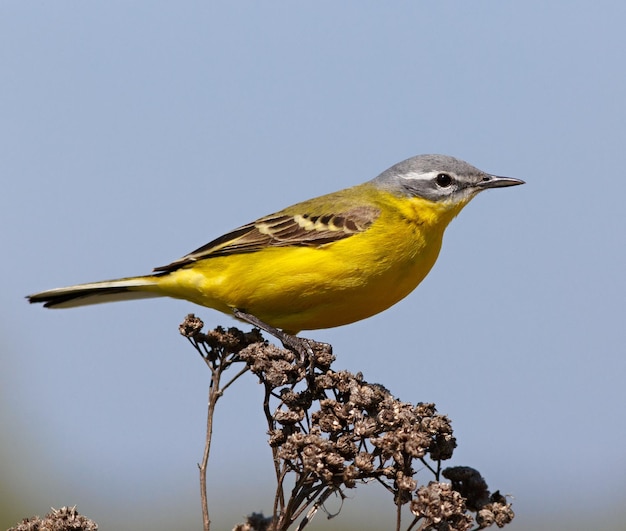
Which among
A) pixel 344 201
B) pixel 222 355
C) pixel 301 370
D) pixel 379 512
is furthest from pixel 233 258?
pixel 379 512

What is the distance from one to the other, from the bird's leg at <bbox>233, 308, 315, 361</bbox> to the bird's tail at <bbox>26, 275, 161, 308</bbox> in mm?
945

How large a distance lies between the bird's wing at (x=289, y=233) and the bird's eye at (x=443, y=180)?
35.3 inches

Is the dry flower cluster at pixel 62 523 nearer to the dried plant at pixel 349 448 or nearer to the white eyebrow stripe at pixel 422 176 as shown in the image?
the dried plant at pixel 349 448

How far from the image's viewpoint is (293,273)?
762cm

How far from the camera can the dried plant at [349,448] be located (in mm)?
4777

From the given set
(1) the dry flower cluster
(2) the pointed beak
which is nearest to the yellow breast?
(2) the pointed beak

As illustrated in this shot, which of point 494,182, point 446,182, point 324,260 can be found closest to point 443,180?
point 446,182

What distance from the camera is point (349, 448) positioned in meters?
5.01

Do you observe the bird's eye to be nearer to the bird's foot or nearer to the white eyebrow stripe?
the white eyebrow stripe

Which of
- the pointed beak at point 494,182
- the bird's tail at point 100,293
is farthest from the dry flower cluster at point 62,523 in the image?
the pointed beak at point 494,182

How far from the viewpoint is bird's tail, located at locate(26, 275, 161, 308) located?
7.99 meters

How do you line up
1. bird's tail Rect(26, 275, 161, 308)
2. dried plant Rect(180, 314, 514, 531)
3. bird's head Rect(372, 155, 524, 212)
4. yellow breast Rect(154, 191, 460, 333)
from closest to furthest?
dried plant Rect(180, 314, 514, 531) < yellow breast Rect(154, 191, 460, 333) < bird's tail Rect(26, 275, 161, 308) < bird's head Rect(372, 155, 524, 212)

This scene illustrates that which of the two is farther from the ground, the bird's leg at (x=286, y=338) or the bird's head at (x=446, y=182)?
the bird's head at (x=446, y=182)

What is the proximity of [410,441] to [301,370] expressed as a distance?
3.20 ft
